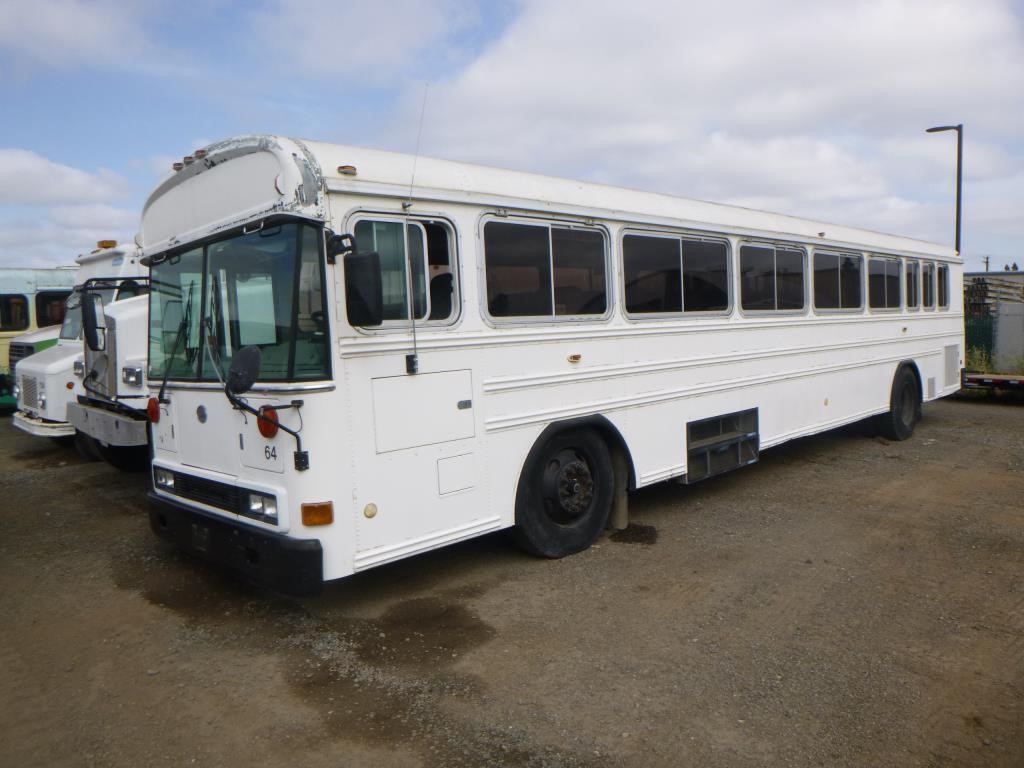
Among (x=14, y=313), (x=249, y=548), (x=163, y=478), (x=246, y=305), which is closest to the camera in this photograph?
(x=249, y=548)

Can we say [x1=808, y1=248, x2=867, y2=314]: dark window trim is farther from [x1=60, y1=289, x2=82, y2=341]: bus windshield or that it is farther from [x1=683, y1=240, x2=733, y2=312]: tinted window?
[x1=60, y1=289, x2=82, y2=341]: bus windshield

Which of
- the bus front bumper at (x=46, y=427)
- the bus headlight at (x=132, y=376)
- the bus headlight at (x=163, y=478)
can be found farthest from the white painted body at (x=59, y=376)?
the bus headlight at (x=163, y=478)

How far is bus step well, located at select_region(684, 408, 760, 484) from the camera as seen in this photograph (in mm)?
6648

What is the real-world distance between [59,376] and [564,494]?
698cm

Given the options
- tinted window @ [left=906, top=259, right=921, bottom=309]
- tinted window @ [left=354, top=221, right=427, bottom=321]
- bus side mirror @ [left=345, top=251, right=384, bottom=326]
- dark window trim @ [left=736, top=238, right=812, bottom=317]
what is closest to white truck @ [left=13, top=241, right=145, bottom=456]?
tinted window @ [left=354, top=221, right=427, bottom=321]

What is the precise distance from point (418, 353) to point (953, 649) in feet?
10.9

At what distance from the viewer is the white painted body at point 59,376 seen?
367 inches

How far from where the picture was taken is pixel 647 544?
5973mm

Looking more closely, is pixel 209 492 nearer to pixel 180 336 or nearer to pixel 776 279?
pixel 180 336

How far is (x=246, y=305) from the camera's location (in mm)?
4441

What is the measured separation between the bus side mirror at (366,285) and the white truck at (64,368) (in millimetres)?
5802

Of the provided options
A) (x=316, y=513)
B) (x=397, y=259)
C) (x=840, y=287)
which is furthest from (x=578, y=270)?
(x=840, y=287)

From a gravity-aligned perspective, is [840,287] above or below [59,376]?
above

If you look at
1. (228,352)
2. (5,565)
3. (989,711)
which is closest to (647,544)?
(989,711)
